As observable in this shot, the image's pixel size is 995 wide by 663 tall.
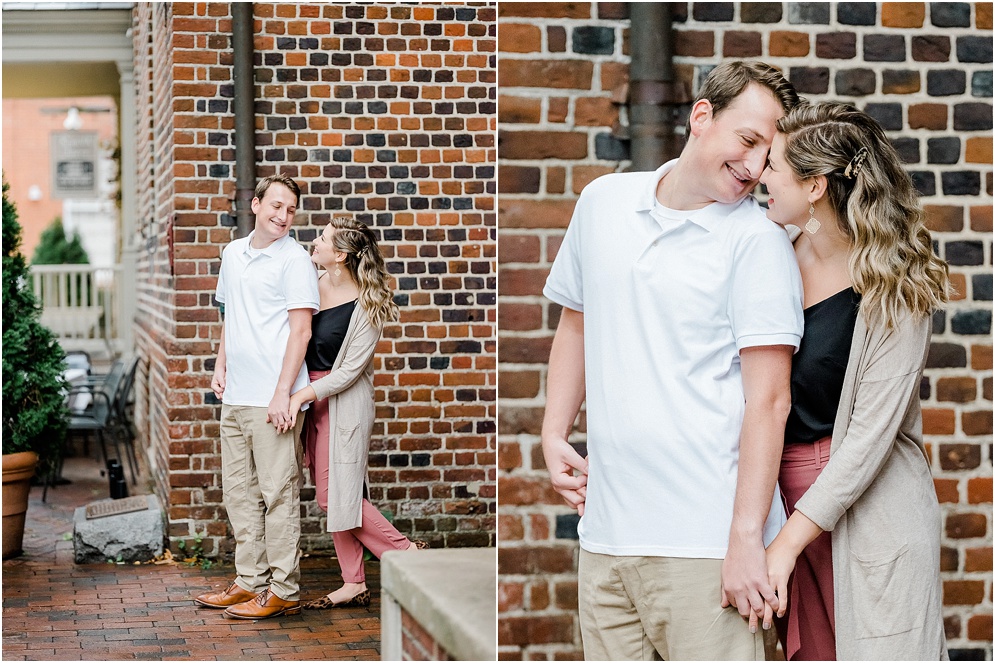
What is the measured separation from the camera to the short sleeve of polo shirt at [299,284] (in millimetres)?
5055

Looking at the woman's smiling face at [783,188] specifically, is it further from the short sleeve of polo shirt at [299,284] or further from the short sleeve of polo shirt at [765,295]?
the short sleeve of polo shirt at [299,284]

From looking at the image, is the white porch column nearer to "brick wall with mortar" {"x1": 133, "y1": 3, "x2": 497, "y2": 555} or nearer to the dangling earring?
"brick wall with mortar" {"x1": 133, "y1": 3, "x2": 497, "y2": 555}

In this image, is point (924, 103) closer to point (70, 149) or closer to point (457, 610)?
point (457, 610)

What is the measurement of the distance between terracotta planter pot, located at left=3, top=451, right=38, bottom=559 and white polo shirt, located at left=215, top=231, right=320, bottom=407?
174cm

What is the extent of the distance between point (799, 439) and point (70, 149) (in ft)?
54.7

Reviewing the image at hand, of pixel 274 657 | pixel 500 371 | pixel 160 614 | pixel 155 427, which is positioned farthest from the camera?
pixel 155 427

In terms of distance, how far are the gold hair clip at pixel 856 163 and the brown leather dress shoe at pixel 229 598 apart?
3.85 meters

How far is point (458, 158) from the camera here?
6.39 m

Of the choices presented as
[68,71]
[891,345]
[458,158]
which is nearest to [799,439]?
[891,345]

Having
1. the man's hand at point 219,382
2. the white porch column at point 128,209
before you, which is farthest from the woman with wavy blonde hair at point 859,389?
the white porch column at point 128,209

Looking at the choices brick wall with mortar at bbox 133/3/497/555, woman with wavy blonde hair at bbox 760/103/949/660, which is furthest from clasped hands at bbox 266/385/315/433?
woman with wavy blonde hair at bbox 760/103/949/660

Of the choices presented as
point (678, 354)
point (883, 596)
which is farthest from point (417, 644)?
point (883, 596)

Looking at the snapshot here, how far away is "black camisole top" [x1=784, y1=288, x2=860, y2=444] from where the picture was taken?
240cm

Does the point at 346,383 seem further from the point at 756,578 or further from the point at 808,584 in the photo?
the point at 756,578
